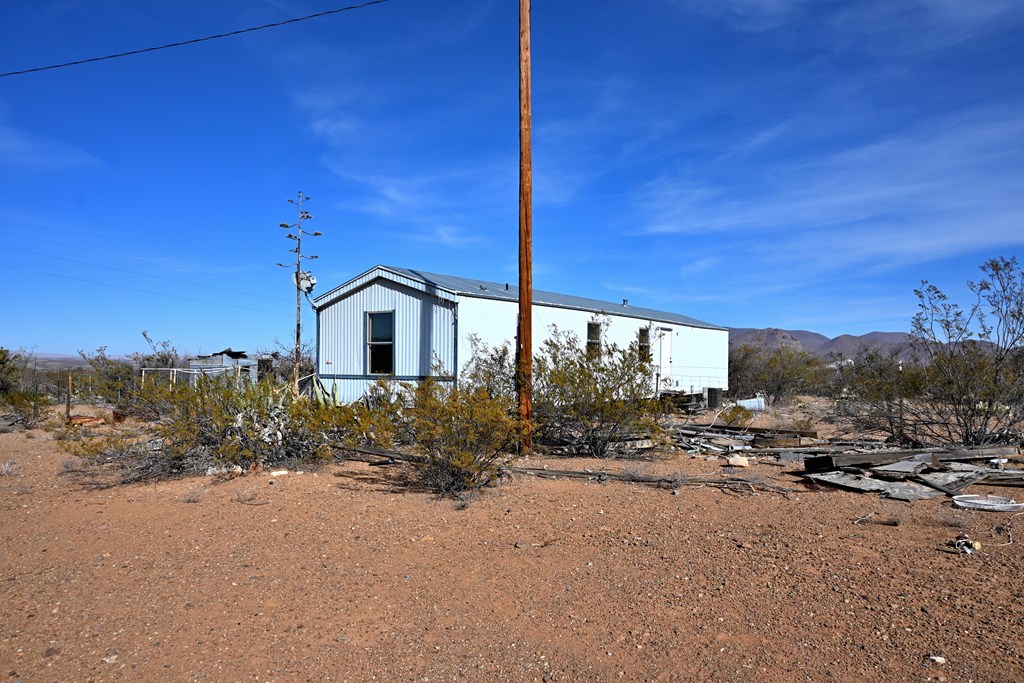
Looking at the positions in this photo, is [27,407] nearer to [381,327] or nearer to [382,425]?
[381,327]

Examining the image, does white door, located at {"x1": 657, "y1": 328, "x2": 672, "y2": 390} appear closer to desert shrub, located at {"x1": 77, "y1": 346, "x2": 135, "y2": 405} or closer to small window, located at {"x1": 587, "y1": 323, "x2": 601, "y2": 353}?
small window, located at {"x1": 587, "y1": 323, "x2": 601, "y2": 353}

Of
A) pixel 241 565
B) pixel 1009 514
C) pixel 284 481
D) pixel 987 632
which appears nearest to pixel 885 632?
pixel 987 632

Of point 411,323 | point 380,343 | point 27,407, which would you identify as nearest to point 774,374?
point 411,323

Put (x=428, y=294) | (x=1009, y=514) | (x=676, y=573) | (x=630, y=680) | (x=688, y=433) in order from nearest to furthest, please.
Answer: (x=630, y=680) → (x=676, y=573) → (x=1009, y=514) → (x=688, y=433) → (x=428, y=294)

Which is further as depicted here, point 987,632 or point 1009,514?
point 1009,514

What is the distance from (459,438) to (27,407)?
11.5m

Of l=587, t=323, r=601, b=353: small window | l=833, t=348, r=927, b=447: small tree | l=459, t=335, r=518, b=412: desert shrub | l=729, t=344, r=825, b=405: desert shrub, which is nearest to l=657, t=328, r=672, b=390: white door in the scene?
l=587, t=323, r=601, b=353: small window

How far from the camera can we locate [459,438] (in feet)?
23.0

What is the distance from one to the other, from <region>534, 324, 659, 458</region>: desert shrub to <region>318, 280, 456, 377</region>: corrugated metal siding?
2984 mm

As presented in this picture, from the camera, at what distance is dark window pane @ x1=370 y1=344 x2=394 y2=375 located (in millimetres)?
13866

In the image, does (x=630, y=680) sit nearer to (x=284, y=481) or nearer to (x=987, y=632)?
(x=987, y=632)

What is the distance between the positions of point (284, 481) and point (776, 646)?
5.74 meters

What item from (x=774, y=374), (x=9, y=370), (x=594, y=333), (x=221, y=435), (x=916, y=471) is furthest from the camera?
(x=774, y=374)

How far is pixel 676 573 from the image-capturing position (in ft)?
15.6
